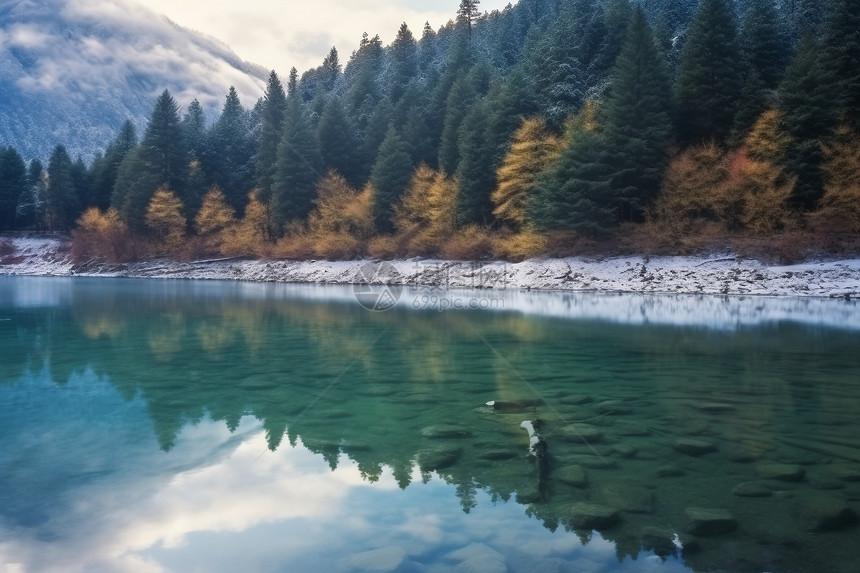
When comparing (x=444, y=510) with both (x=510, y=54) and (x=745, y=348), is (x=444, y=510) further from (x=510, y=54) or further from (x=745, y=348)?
(x=510, y=54)

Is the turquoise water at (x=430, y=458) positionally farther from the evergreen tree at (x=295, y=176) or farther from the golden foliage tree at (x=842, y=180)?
the evergreen tree at (x=295, y=176)

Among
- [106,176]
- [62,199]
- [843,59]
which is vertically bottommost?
[62,199]

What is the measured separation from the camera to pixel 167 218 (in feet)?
253

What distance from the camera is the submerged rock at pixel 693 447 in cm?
743

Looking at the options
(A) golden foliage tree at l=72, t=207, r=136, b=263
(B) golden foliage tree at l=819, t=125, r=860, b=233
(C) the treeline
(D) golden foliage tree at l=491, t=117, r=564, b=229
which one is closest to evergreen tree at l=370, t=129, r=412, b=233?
(C) the treeline

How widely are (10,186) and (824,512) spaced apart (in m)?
122

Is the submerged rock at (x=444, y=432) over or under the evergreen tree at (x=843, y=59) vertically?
under

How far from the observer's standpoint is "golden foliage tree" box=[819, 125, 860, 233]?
37.4 meters

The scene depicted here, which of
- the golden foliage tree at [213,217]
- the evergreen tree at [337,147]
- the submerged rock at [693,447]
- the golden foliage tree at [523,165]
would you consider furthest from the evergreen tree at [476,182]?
the submerged rock at [693,447]

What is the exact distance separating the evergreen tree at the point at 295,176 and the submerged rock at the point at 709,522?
68.0 meters

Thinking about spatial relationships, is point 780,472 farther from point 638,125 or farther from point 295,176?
point 295,176

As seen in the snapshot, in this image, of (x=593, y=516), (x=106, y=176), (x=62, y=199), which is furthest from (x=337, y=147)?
(x=593, y=516)

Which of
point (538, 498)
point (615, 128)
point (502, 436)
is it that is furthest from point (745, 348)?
point (615, 128)

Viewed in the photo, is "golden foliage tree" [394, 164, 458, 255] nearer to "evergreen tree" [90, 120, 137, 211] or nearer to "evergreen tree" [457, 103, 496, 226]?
"evergreen tree" [457, 103, 496, 226]
